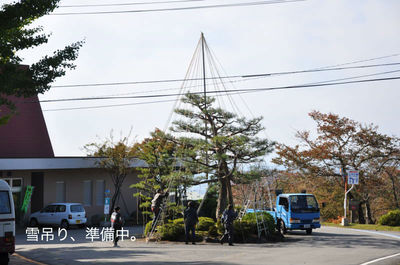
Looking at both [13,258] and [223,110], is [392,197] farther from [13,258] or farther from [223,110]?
[13,258]

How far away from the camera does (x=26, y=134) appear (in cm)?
3203

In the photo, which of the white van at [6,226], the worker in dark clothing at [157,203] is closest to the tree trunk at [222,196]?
the worker in dark clothing at [157,203]

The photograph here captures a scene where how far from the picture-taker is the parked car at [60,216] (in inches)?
1133

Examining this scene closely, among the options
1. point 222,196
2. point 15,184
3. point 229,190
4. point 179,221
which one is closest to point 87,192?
point 15,184

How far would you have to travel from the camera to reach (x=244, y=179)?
21.8m

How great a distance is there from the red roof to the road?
10.8 meters

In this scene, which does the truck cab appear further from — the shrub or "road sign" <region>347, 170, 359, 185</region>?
"road sign" <region>347, 170, 359, 185</region>

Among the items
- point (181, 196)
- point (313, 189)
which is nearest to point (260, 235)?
point (181, 196)

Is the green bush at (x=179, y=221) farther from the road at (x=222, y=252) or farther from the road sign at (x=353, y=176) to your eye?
the road sign at (x=353, y=176)

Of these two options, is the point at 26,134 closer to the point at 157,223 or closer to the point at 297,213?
the point at 157,223

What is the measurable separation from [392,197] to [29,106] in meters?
26.5

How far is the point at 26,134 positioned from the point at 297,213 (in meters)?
18.3

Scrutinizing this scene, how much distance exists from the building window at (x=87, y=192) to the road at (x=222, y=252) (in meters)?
12.2

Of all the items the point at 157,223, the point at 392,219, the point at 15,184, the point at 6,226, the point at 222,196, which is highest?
the point at 15,184
